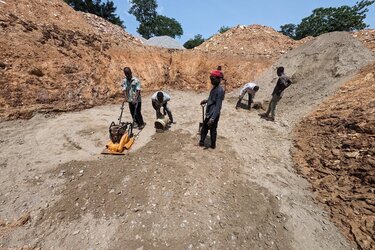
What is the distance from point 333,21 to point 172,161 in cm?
3267

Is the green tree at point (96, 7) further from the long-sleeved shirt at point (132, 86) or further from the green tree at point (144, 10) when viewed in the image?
the long-sleeved shirt at point (132, 86)

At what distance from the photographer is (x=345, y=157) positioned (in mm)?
4848

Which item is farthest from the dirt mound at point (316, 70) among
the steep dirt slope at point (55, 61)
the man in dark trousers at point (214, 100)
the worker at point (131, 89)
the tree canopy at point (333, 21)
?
the tree canopy at point (333, 21)

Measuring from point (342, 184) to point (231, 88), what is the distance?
8813 millimetres

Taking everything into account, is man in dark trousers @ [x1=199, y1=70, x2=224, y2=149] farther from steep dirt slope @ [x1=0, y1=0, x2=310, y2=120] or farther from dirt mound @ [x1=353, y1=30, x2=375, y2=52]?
dirt mound @ [x1=353, y1=30, x2=375, y2=52]

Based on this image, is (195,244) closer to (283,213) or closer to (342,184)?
(283,213)

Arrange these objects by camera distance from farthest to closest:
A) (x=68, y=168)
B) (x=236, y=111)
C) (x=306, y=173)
Answer: (x=236, y=111)
(x=306, y=173)
(x=68, y=168)

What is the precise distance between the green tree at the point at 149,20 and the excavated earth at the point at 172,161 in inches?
1409

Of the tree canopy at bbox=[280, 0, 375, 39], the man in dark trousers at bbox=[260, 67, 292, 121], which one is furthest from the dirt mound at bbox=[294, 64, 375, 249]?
the tree canopy at bbox=[280, 0, 375, 39]

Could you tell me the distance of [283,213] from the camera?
3.82 metres

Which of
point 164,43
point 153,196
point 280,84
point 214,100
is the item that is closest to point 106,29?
point 164,43

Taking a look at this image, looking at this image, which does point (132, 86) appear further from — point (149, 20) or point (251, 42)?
point (149, 20)

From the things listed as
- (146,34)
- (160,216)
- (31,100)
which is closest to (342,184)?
(160,216)

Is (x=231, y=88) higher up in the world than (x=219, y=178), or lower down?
higher up
